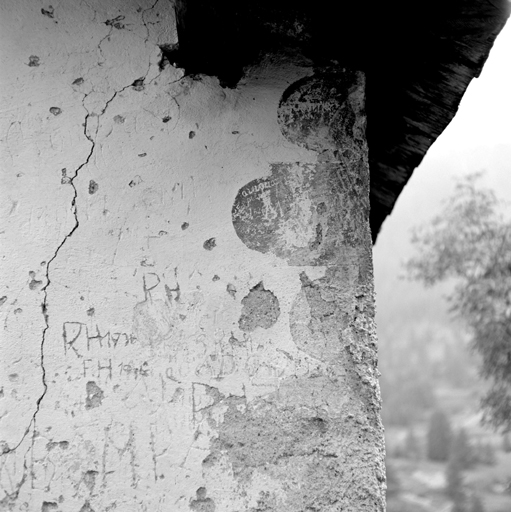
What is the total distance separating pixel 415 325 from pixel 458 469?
16418mm

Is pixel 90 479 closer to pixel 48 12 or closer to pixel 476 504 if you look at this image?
pixel 48 12

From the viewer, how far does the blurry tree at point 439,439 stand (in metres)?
18.4

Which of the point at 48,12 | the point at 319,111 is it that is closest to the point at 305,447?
the point at 319,111

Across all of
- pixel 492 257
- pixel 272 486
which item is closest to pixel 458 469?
pixel 492 257

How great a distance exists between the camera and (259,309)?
5.26 ft

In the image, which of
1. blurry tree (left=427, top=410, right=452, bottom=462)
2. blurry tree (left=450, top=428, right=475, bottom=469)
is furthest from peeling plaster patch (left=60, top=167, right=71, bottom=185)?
blurry tree (left=427, top=410, right=452, bottom=462)

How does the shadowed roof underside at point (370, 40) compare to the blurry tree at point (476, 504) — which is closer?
the shadowed roof underside at point (370, 40)

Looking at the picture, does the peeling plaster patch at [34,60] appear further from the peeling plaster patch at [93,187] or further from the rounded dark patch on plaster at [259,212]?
the rounded dark patch on plaster at [259,212]

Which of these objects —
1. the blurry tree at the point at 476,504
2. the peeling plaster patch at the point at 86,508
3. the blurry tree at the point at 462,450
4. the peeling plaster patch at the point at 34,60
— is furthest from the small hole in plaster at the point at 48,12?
the blurry tree at the point at 462,450

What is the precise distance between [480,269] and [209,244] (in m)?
6.64

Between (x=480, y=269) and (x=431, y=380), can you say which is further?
(x=431, y=380)

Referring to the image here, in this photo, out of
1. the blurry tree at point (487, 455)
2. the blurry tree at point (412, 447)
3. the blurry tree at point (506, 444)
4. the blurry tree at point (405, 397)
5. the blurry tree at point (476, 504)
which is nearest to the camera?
the blurry tree at point (506, 444)

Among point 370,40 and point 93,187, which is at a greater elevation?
point 370,40

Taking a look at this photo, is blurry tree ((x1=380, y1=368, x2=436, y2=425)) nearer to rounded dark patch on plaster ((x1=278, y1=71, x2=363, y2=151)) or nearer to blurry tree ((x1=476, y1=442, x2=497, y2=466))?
blurry tree ((x1=476, y1=442, x2=497, y2=466))
